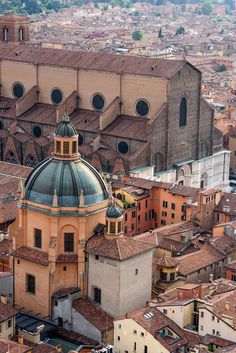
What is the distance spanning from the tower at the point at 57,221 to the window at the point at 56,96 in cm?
2730

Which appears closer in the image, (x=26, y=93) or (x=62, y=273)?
(x=62, y=273)

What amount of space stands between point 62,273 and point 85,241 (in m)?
2.01

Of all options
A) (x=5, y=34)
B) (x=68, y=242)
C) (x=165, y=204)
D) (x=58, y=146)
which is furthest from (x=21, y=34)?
(x=68, y=242)

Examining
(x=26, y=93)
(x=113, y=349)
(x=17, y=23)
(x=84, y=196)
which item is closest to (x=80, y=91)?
(x=26, y=93)

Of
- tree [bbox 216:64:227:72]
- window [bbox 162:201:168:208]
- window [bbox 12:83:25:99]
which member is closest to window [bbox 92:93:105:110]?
window [bbox 12:83:25:99]

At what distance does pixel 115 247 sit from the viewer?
4619 cm

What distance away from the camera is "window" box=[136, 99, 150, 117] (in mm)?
70438

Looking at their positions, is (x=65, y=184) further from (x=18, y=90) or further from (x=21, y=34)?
(x=21, y=34)

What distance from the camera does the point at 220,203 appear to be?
6097cm

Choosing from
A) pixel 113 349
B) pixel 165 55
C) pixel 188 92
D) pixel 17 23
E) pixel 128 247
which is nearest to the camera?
pixel 113 349

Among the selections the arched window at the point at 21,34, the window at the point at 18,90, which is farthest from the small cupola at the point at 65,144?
the arched window at the point at 21,34

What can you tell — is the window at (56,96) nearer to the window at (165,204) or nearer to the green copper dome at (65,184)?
the window at (165,204)

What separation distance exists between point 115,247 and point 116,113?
1052 inches

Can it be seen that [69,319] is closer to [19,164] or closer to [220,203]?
[220,203]
